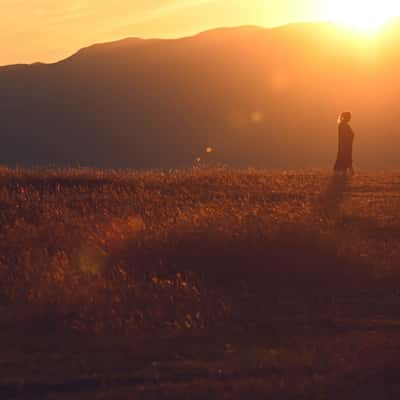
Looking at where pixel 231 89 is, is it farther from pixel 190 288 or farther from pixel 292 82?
pixel 190 288

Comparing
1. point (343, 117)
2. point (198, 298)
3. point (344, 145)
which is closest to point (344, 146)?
point (344, 145)

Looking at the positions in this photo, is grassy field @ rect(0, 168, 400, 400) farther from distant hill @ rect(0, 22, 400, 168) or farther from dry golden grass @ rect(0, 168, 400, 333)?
distant hill @ rect(0, 22, 400, 168)

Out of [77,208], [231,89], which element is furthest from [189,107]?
[77,208]

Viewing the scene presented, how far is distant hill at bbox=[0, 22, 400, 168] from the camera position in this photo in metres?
137

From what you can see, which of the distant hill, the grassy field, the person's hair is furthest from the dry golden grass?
the distant hill

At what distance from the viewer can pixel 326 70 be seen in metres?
150

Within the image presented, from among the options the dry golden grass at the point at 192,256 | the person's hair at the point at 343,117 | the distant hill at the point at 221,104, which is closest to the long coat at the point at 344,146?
the person's hair at the point at 343,117

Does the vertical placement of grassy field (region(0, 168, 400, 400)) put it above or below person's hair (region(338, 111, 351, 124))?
below

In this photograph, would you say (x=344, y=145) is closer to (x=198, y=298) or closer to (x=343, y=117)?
(x=343, y=117)

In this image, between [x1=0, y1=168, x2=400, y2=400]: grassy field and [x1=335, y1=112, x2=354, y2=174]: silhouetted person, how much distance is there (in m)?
6.66

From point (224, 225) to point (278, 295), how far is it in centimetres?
267

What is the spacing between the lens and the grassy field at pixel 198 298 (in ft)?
20.4

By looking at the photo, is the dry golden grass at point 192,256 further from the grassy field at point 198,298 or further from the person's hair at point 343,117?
the person's hair at point 343,117

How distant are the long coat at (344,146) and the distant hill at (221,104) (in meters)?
102
